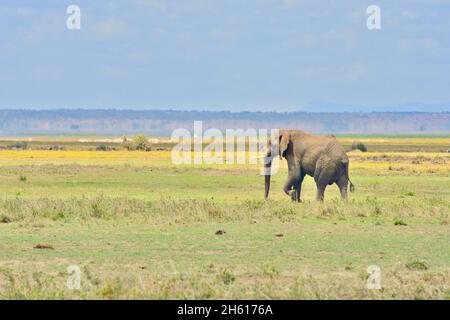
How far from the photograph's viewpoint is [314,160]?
29375 millimetres

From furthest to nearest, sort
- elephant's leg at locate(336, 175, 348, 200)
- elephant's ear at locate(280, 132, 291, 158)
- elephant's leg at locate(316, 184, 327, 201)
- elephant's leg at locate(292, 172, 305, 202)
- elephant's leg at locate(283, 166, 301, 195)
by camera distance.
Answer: elephant's ear at locate(280, 132, 291, 158) < elephant's leg at locate(336, 175, 348, 200) < elephant's leg at locate(283, 166, 301, 195) < elephant's leg at locate(316, 184, 327, 201) < elephant's leg at locate(292, 172, 305, 202)

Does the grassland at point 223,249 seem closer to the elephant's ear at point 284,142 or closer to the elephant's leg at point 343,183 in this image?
the elephant's ear at point 284,142

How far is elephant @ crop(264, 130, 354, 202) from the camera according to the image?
29250mm

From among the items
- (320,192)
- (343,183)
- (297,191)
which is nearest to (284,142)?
(297,191)

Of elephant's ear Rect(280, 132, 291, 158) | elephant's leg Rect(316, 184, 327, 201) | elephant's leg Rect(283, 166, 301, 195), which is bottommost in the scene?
elephant's leg Rect(316, 184, 327, 201)

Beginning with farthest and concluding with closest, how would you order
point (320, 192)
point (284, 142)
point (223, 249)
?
point (284, 142) → point (320, 192) → point (223, 249)

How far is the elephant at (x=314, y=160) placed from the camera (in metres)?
29.2

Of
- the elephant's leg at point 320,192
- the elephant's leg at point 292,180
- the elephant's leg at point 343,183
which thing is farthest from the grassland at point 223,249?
the elephant's leg at point 320,192

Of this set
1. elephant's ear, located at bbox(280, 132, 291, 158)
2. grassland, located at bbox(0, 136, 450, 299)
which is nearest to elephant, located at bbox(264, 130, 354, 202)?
elephant's ear, located at bbox(280, 132, 291, 158)

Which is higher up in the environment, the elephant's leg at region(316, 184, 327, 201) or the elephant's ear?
the elephant's ear

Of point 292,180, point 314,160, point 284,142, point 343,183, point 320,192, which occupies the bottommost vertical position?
point 320,192

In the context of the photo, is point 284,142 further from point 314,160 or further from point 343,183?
point 343,183

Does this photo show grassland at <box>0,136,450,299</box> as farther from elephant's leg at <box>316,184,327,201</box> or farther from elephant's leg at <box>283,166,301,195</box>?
elephant's leg at <box>316,184,327,201</box>

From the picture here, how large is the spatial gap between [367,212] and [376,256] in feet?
23.7
